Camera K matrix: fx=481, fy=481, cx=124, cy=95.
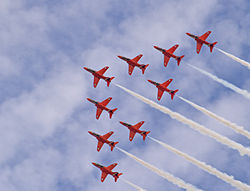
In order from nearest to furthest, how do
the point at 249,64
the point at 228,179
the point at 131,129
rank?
1. the point at 228,179
2. the point at 249,64
3. the point at 131,129

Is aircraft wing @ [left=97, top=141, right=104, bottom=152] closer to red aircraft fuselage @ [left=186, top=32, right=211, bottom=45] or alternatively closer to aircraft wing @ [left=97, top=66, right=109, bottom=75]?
aircraft wing @ [left=97, top=66, right=109, bottom=75]

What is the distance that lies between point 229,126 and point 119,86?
31931 millimetres

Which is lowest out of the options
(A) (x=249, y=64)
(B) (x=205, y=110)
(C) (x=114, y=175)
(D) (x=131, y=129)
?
(C) (x=114, y=175)

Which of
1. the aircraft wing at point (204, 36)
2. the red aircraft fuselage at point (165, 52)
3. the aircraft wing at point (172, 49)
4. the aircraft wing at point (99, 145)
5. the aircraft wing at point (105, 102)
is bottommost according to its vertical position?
the aircraft wing at point (99, 145)

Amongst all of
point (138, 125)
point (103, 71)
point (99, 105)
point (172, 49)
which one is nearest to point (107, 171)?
point (138, 125)

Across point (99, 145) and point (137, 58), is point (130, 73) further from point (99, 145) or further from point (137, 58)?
point (99, 145)

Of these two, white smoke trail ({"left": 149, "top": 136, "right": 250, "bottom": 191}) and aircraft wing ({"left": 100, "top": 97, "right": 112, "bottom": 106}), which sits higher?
aircraft wing ({"left": 100, "top": 97, "right": 112, "bottom": 106})

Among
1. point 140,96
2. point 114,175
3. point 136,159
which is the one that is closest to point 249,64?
Answer: point 140,96

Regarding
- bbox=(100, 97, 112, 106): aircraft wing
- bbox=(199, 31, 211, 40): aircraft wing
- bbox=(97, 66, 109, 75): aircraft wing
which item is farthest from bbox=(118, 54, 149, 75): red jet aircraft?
bbox=(199, 31, 211, 40): aircraft wing

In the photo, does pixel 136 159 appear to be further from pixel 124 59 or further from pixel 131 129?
pixel 124 59

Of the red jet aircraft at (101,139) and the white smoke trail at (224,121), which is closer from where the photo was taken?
the white smoke trail at (224,121)

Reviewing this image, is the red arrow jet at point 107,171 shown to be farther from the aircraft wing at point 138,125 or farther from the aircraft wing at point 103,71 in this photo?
the aircraft wing at point 103,71

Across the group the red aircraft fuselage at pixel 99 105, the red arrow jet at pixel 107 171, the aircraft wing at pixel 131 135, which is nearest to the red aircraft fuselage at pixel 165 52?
the red aircraft fuselage at pixel 99 105

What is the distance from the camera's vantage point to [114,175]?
433 ft
